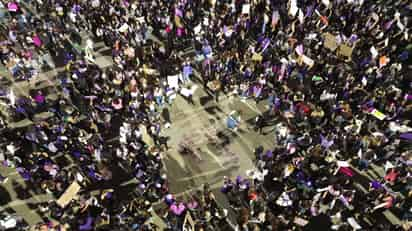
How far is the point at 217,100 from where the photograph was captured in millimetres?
15945

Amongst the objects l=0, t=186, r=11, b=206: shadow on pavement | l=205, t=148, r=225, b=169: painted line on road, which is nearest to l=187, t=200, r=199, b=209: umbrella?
l=205, t=148, r=225, b=169: painted line on road

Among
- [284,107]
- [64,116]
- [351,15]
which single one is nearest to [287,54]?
[284,107]

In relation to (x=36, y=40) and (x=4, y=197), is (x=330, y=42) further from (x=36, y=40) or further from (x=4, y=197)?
(x=4, y=197)

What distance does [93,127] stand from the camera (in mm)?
13859

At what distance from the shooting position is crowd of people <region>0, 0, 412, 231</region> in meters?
12.0

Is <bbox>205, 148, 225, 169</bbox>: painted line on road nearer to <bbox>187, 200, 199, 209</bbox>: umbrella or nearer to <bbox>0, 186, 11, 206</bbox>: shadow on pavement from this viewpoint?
<bbox>187, 200, 199, 209</bbox>: umbrella

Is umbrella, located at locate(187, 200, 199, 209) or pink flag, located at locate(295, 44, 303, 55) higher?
pink flag, located at locate(295, 44, 303, 55)

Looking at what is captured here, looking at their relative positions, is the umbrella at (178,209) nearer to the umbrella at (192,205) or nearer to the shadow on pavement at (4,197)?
the umbrella at (192,205)

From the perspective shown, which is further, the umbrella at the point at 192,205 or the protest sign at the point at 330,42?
the protest sign at the point at 330,42

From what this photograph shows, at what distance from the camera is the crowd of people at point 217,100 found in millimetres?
11977

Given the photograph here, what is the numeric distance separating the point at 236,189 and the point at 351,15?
1077 centimetres

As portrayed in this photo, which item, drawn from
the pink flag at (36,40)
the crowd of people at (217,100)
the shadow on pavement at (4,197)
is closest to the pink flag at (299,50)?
the crowd of people at (217,100)

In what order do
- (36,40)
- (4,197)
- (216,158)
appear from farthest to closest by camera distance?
(36,40) → (216,158) → (4,197)

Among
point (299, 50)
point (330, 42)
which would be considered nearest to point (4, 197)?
point (299, 50)
